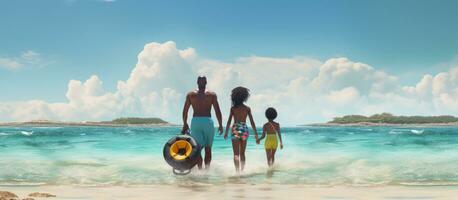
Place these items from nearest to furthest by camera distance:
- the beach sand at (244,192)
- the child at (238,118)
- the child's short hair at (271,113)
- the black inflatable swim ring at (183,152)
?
the beach sand at (244,192)
the black inflatable swim ring at (183,152)
the child at (238,118)
the child's short hair at (271,113)

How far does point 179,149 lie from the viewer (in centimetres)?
948

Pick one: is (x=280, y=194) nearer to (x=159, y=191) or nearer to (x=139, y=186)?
(x=159, y=191)

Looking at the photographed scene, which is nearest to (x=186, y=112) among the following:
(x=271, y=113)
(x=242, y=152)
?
(x=242, y=152)

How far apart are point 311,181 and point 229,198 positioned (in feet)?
11.1

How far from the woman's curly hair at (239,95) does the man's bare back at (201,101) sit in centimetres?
61

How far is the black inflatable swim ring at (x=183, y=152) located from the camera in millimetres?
9352

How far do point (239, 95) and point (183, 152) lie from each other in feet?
5.59

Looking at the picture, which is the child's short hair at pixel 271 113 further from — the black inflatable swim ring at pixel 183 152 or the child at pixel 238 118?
the black inflatable swim ring at pixel 183 152

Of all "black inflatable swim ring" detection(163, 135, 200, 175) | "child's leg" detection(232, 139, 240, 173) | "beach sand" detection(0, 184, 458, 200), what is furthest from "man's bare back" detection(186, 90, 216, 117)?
"beach sand" detection(0, 184, 458, 200)

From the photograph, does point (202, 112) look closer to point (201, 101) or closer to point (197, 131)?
point (201, 101)

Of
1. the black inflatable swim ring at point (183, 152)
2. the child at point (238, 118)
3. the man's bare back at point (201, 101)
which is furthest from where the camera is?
the child at point (238, 118)

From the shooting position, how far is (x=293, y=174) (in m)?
10.9

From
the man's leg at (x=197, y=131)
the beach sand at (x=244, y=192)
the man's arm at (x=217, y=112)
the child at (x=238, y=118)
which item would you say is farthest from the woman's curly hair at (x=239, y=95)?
the beach sand at (x=244, y=192)

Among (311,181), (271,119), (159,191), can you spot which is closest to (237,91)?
(271,119)
